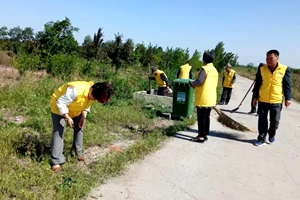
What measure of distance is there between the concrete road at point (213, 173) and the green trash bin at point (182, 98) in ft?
4.36

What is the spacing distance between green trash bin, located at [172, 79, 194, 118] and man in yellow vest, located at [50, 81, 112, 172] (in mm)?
3939

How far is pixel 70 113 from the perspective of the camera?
3898 millimetres

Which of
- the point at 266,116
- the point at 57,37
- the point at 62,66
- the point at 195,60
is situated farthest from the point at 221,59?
the point at 266,116

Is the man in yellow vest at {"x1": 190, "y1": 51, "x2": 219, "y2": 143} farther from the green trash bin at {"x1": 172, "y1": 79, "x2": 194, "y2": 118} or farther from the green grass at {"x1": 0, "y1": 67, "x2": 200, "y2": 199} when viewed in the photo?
the green trash bin at {"x1": 172, "y1": 79, "x2": 194, "y2": 118}

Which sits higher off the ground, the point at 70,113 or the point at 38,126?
the point at 70,113

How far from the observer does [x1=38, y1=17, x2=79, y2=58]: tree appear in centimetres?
1830

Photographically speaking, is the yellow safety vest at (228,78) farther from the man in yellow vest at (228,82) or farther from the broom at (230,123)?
the broom at (230,123)

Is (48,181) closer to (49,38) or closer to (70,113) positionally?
(70,113)

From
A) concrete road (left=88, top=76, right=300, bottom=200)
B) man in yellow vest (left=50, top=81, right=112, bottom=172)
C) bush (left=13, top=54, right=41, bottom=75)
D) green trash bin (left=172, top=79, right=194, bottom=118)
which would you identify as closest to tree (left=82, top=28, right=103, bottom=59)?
bush (left=13, top=54, right=41, bottom=75)

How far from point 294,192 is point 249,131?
Answer: 290 cm

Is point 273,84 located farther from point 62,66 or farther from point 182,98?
point 62,66

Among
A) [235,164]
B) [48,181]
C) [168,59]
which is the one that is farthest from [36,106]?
[168,59]

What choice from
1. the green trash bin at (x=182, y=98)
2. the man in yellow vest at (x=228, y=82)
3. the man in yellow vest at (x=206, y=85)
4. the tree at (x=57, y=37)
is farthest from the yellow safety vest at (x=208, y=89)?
the tree at (x=57, y=37)

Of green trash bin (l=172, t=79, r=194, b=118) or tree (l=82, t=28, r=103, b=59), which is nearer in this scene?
green trash bin (l=172, t=79, r=194, b=118)
